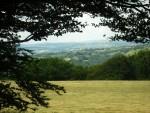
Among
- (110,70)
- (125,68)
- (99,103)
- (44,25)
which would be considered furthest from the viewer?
(110,70)

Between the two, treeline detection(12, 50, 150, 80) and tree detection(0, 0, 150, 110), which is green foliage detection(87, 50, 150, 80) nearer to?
treeline detection(12, 50, 150, 80)

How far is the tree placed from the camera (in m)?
9.22

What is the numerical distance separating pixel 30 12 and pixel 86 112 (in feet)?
62.8

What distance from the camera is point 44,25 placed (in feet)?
32.4

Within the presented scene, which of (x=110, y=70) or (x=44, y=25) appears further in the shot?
(x=110, y=70)

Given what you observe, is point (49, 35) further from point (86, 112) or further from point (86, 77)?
point (86, 77)

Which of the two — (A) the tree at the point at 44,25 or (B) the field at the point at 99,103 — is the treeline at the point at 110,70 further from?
(A) the tree at the point at 44,25

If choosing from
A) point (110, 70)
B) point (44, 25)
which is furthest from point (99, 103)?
point (110, 70)

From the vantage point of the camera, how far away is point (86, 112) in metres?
28.1

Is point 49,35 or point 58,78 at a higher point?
point 49,35

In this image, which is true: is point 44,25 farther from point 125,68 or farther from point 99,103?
point 125,68

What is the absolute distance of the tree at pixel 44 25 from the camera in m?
9.22

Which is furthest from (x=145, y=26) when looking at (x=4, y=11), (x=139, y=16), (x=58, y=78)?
(x=58, y=78)

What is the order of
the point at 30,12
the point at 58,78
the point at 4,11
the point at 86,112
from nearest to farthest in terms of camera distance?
1. the point at 4,11
2. the point at 30,12
3. the point at 86,112
4. the point at 58,78
